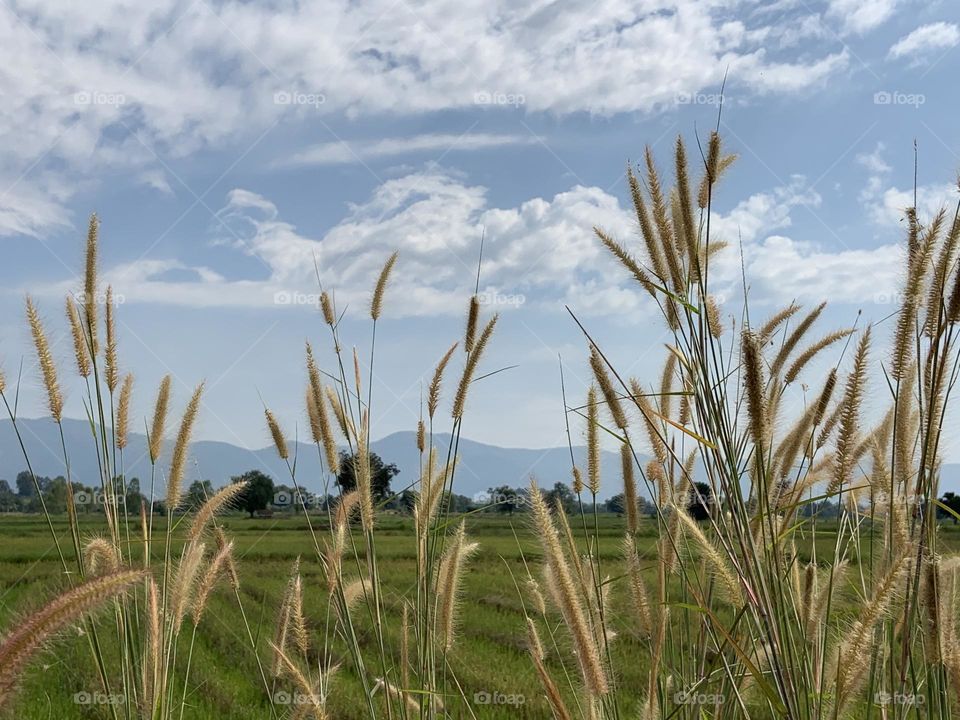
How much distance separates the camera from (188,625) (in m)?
14.0

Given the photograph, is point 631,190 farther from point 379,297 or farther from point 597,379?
point 379,297

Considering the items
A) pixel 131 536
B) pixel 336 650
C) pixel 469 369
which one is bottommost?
pixel 336 650

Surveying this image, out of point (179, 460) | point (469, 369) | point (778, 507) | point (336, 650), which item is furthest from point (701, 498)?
point (336, 650)

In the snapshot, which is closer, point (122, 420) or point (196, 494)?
point (122, 420)

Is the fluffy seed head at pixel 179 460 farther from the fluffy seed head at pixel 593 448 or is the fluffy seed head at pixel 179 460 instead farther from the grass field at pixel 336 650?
the fluffy seed head at pixel 593 448

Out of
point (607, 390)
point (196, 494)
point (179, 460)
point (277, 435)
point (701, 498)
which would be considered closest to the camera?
point (701, 498)

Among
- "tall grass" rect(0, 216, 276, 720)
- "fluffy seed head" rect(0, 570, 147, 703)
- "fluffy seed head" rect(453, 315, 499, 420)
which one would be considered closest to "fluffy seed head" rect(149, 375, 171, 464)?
"tall grass" rect(0, 216, 276, 720)

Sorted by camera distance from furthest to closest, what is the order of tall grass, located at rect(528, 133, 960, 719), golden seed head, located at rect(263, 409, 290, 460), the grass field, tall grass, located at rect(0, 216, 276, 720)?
the grass field → golden seed head, located at rect(263, 409, 290, 460) → tall grass, located at rect(0, 216, 276, 720) → tall grass, located at rect(528, 133, 960, 719)

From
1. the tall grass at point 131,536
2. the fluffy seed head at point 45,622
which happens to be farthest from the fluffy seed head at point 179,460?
the fluffy seed head at point 45,622

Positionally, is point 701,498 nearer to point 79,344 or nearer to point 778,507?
point 778,507

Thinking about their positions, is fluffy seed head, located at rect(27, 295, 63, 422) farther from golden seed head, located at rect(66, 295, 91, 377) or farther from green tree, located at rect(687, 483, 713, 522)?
green tree, located at rect(687, 483, 713, 522)

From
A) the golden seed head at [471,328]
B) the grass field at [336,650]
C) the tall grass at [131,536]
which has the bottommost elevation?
the grass field at [336,650]

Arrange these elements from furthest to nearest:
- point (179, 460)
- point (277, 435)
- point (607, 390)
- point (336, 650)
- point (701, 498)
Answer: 1. point (336, 650)
2. point (277, 435)
3. point (179, 460)
4. point (607, 390)
5. point (701, 498)

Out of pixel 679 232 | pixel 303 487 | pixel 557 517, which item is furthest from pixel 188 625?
pixel 679 232
